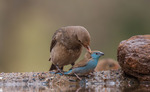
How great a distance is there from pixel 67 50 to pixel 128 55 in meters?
1.41

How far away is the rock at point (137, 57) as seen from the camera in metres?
8.25

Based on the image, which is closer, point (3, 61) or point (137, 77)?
point (137, 77)

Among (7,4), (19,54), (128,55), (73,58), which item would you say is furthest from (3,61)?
(128,55)

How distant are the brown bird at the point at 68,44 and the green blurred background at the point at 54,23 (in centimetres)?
795

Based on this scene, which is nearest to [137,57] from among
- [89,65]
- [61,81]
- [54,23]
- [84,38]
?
[89,65]

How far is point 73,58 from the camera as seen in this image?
924cm

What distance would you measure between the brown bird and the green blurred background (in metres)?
7.95

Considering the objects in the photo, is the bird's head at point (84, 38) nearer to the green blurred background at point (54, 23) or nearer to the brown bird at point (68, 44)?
the brown bird at point (68, 44)

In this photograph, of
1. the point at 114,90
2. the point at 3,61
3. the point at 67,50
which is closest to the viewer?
the point at 114,90

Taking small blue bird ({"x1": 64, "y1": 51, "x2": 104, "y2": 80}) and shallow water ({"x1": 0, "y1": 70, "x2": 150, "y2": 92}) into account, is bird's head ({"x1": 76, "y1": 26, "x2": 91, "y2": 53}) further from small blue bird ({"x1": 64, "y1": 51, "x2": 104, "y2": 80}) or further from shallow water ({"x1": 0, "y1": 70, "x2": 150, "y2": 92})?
shallow water ({"x1": 0, "y1": 70, "x2": 150, "y2": 92})

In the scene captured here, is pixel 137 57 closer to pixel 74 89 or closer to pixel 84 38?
pixel 84 38

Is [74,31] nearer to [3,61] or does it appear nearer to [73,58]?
[73,58]

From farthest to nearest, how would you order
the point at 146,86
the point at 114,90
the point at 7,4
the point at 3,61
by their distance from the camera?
1. the point at 7,4
2. the point at 3,61
3. the point at 146,86
4. the point at 114,90

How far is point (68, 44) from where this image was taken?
352 inches
